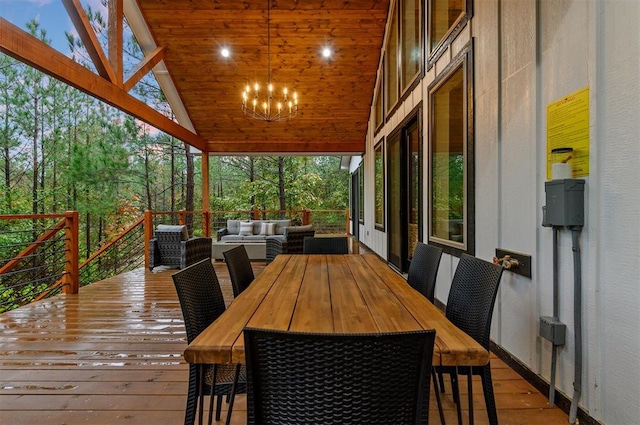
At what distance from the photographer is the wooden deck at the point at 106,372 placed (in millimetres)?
1783

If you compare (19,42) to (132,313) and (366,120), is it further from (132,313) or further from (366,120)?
(366,120)

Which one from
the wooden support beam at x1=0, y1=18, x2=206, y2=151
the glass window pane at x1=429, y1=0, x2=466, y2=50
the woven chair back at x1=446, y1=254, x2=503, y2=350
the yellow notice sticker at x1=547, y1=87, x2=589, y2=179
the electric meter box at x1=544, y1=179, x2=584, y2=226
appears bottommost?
the woven chair back at x1=446, y1=254, x2=503, y2=350

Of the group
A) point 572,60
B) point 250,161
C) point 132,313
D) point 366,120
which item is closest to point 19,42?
point 132,313

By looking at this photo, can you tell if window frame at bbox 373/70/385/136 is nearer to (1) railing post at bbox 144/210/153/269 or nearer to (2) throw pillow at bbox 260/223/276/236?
→ (2) throw pillow at bbox 260/223/276/236

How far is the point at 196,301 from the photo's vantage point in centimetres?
146

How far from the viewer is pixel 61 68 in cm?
347

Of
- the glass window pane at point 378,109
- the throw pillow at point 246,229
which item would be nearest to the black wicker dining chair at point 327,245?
the glass window pane at point 378,109

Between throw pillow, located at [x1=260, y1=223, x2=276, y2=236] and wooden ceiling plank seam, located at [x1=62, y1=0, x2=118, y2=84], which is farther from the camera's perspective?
throw pillow, located at [x1=260, y1=223, x2=276, y2=236]

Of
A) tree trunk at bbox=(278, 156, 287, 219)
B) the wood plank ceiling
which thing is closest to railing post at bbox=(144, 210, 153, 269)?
the wood plank ceiling

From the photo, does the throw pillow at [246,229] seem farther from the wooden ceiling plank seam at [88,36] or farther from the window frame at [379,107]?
the wooden ceiling plank seam at [88,36]

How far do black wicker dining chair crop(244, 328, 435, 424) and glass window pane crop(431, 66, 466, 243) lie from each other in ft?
7.79

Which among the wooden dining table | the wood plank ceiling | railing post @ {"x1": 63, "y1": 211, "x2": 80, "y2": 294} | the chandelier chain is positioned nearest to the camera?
the wooden dining table

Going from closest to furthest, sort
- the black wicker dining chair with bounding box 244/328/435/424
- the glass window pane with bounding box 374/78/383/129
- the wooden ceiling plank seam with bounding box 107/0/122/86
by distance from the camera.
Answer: the black wicker dining chair with bounding box 244/328/435/424, the wooden ceiling plank seam with bounding box 107/0/122/86, the glass window pane with bounding box 374/78/383/129

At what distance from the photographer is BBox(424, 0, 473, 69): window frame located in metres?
2.85
